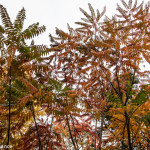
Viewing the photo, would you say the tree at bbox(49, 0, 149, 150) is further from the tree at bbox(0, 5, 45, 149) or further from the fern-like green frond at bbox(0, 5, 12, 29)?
the fern-like green frond at bbox(0, 5, 12, 29)

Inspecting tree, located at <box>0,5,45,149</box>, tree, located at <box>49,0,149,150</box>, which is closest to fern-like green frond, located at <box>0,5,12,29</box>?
tree, located at <box>0,5,45,149</box>

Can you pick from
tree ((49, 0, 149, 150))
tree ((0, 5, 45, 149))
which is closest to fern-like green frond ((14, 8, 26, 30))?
tree ((0, 5, 45, 149))

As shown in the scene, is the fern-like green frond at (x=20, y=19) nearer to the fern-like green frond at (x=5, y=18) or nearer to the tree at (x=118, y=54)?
the fern-like green frond at (x=5, y=18)

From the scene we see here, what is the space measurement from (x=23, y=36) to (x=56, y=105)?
1249 millimetres

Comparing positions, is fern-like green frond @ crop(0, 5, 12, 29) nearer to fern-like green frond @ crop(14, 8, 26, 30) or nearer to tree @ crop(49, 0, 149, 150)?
fern-like green frond @ crop(14, 8, 26, 30)

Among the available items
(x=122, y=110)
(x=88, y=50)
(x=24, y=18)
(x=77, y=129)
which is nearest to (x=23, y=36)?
(x=24, y=18)

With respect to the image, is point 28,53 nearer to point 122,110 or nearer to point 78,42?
point 78,42

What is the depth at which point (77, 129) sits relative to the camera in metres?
3.75

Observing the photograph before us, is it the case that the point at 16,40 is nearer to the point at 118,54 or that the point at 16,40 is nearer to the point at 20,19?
the point at 20,19

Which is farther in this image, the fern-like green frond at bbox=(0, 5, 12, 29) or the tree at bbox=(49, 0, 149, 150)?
the tree at bbox=(49, 0, 149, 150)

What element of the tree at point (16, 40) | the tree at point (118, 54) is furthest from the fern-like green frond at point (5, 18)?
the tree at point (118, 54)

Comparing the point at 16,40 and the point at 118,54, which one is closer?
the point at 16,40

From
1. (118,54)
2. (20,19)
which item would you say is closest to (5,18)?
(20,19)

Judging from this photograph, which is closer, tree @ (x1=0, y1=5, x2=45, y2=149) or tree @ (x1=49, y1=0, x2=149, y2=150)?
tree @ (x1=0, y1=5, x2=45, y2=149)
